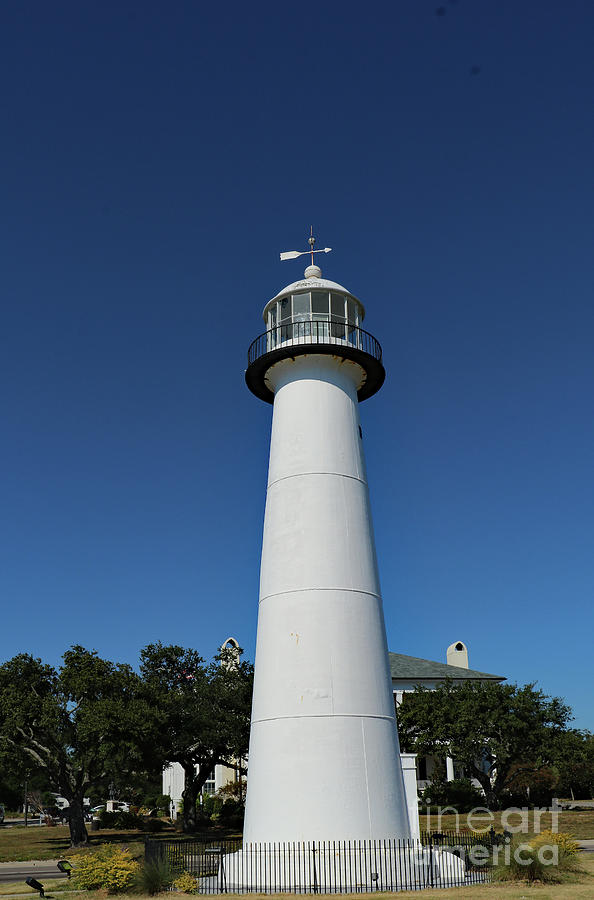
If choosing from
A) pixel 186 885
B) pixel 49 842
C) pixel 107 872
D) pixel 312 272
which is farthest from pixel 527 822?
pixel 312 272

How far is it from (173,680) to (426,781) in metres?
26.4

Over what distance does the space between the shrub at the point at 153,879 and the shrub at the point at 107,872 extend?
10.6 inches

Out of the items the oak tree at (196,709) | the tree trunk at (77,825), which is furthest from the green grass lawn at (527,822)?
the tree trunk at (77,825)

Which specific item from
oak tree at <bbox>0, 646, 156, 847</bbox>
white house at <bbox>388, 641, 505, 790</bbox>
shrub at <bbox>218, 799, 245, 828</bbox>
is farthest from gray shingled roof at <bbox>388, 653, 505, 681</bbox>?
oak tree at <bbox>0, 646, 156, 847</bbox>

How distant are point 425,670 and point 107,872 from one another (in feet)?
174

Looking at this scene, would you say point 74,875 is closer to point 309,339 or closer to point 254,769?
point 254,769

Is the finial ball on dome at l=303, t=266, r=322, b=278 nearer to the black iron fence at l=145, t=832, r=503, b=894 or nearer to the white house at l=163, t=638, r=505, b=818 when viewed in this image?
the black iron fence at l=145, t=832, r=503, b=894

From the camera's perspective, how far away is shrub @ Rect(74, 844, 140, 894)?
18344 millimetres

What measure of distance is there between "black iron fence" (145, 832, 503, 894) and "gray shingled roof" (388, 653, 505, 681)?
4742 cm

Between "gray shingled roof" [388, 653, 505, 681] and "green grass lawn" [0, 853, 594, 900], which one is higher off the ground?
"gray shingled roof" [388, 653, 505, 681]

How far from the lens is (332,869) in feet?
58.1

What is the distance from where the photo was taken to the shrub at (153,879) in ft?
59.2

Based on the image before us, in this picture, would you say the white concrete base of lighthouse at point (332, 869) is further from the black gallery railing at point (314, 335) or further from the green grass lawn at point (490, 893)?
the black gallery railing at point (314, 335)

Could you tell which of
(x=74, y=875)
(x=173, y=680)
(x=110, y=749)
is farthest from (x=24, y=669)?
(x=74, y=875)
